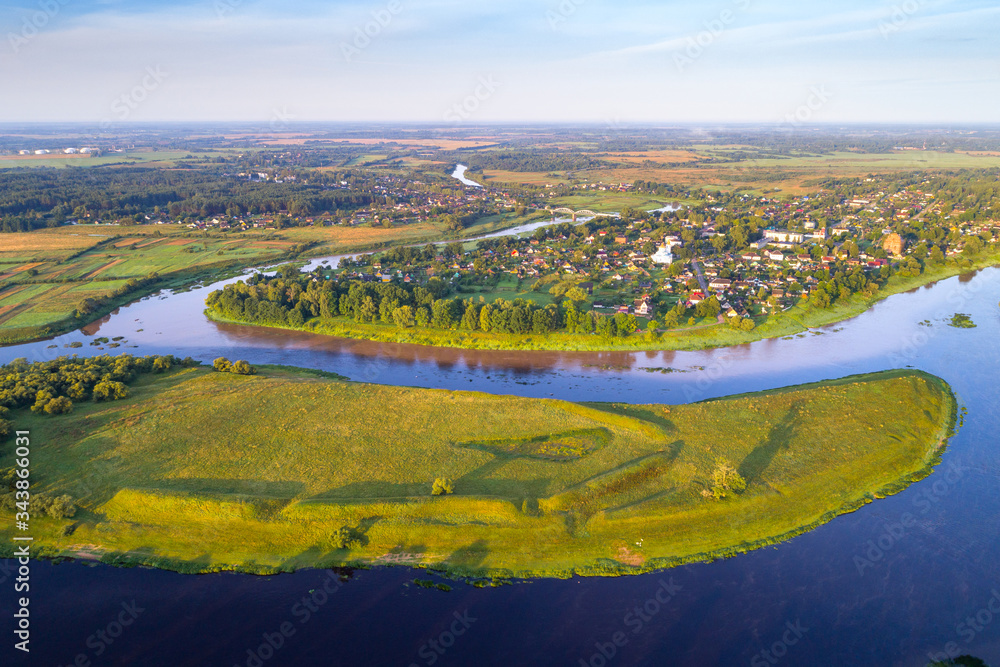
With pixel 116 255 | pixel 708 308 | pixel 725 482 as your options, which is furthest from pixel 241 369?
pixel 116 255

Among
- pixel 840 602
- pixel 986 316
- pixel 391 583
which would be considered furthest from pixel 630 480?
pixel 986 316

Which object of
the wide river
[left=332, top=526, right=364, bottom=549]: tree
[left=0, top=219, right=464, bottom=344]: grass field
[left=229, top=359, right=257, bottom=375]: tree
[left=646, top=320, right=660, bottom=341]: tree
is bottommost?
the wide river

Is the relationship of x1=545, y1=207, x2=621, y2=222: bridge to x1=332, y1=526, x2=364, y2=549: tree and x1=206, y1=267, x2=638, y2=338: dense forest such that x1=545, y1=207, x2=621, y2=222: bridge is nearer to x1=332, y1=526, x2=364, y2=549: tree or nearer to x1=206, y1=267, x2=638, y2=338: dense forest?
x1=206, y1=267, x2=638, y2=338: dense forest

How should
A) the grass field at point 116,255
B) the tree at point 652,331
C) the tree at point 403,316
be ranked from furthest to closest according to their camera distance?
the grass field at point 116,255 → the tree at point 403,316 → the tree at point 652,331

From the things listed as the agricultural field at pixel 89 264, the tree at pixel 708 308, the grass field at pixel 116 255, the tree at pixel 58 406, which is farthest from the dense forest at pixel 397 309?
the tree at pixel 58 406

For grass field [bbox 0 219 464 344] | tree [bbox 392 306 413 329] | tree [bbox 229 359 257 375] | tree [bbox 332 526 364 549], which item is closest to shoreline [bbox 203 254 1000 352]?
tree [bbox 392 306 413 329]

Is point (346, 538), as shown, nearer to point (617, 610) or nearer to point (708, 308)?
point (617, 610)

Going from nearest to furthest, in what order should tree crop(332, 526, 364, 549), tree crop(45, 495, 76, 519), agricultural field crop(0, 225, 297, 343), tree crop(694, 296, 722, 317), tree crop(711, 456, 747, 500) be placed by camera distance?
tree crop(332, 526, 364, 549)
tree crop(45, 495, 76, 519)
tree crop(711, 456, 747, 500)
tree crop(694, 296, 722, 317)
agricultural field crop(0, 225, 297, 343)

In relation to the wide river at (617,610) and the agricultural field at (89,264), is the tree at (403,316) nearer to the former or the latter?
the wide river at (617,610)
